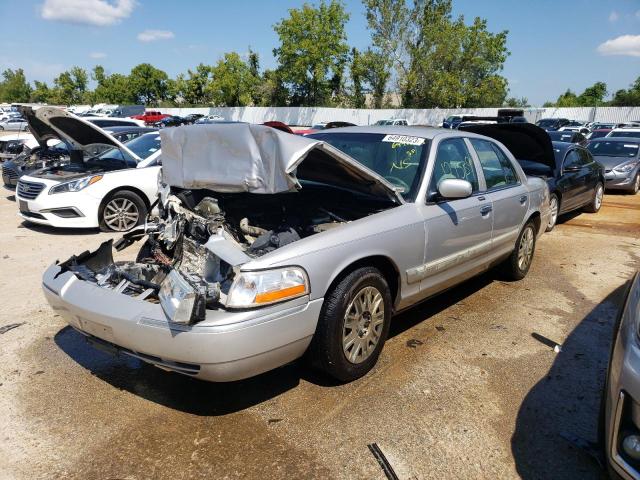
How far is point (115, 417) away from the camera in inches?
117

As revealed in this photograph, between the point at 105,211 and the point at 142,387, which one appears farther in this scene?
the point at 105,211

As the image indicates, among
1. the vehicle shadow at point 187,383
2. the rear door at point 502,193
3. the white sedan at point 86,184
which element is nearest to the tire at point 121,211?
the white sedan at point 86,184

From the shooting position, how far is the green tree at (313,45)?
46.2 m

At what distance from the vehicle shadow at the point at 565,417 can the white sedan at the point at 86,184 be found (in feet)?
19.3

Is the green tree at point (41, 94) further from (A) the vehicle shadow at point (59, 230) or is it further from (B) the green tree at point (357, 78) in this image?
(A) the vehicle shadow at point (59, 230)

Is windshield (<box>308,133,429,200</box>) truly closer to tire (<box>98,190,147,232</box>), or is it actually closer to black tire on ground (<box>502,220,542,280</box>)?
black tire on ground (<box>502,220,542,280</box>)

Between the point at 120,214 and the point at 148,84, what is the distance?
71.5 m

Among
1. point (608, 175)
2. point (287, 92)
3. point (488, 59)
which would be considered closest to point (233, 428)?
point (608, 175)

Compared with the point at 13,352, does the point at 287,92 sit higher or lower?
higher

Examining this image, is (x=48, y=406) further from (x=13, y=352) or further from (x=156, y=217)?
(x=156, y=217)

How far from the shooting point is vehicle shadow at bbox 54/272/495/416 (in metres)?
3.14

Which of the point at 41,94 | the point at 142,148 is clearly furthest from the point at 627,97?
the point at 41,94

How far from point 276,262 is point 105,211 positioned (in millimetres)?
5387

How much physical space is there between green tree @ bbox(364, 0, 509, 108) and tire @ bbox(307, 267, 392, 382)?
1773 inches
